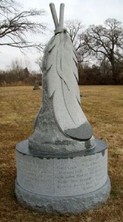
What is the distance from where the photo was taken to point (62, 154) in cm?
425

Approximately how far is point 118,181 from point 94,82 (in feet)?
124

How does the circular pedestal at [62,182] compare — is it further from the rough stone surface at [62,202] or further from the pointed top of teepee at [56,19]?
the pointed top of teepee at [56,19]

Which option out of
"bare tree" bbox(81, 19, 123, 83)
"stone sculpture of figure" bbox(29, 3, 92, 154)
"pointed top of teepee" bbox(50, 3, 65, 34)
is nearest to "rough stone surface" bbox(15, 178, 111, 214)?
"stone sculpture of figure" bbox(29, 3, 92, 154)

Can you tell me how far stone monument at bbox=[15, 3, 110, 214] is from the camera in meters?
4.20

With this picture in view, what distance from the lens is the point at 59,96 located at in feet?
14.6

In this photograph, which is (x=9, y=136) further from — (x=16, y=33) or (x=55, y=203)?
(x=16, y=33)

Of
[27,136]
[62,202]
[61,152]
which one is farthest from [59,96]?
[27,136]

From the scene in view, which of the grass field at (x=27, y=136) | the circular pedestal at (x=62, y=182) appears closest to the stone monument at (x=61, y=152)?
the circular pedestal at (x=62, y=182)

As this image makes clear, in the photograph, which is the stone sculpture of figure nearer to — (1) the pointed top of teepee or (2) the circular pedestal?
(1) the pointed top of teepee

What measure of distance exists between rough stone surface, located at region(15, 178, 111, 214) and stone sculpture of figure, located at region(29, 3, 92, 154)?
0.70m

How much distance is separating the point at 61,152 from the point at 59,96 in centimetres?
74

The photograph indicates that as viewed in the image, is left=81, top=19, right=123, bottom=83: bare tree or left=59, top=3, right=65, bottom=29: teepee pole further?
left=81, top=19, right=123, bottom=83: bare tree

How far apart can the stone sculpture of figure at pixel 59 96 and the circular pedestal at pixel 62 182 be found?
30cm

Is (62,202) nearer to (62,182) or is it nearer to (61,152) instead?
(62,182)
